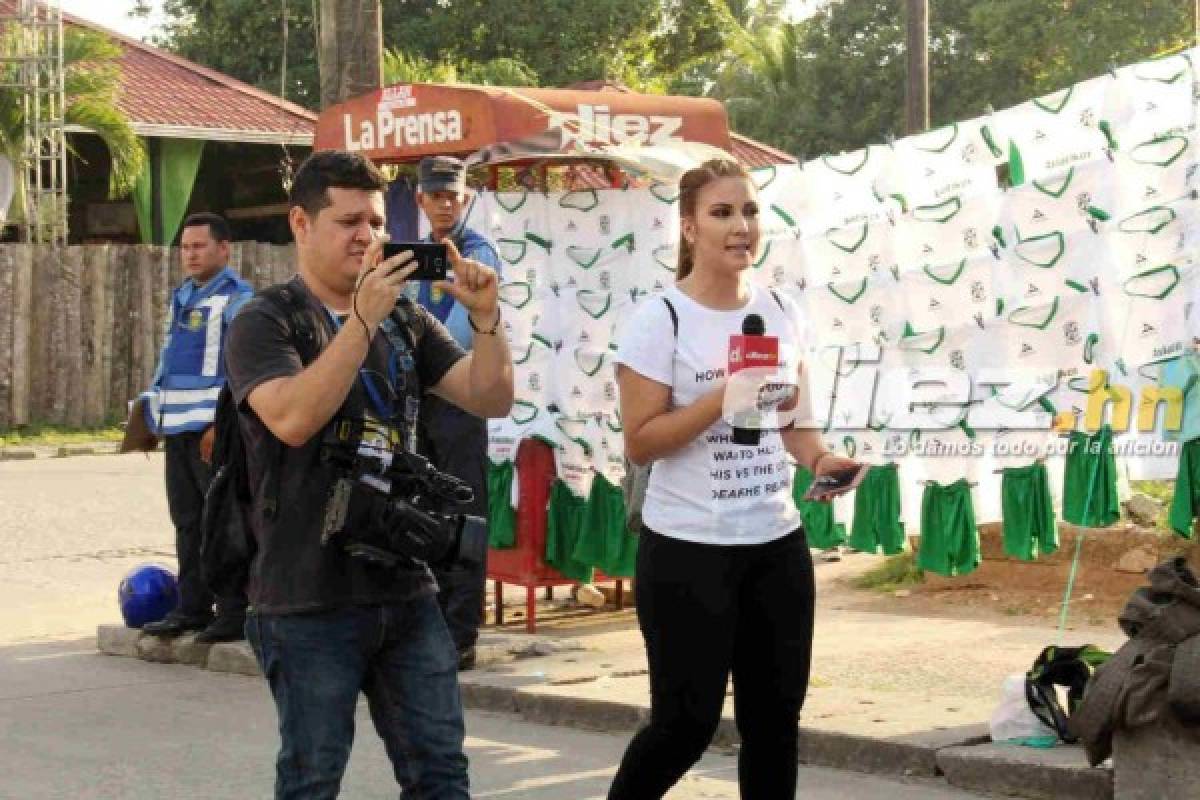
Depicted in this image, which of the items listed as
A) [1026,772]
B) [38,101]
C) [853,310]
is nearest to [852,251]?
[853,310]

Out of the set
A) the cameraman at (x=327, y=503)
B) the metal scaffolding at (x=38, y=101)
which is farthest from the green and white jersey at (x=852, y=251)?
the metal scaffolding at (x=38, y=101)

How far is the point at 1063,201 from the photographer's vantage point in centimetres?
770

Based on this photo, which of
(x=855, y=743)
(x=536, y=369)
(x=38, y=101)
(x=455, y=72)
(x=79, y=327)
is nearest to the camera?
(x=855, y=743)

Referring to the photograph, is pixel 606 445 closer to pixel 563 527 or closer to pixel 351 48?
pixel 563 527

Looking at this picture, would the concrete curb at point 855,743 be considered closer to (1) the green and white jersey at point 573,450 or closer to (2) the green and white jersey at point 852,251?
(1) the green and white jersey at point 573,450

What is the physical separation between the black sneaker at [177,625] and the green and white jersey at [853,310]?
10.6 ft

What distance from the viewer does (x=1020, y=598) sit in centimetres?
1045

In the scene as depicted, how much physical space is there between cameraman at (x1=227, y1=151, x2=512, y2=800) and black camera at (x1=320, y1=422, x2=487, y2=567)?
0.12 feet

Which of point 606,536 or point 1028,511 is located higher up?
point 1028,511

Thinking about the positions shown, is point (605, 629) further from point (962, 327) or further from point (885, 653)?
point (962, 327)

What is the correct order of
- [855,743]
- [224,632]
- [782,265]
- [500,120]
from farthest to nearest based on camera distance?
1. [500,120]
2. [224,632]
3. [782,265]
4. [855,743]

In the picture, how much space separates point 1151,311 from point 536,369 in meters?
3.45

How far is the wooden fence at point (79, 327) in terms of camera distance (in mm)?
21922

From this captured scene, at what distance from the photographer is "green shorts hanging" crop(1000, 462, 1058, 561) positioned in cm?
795
